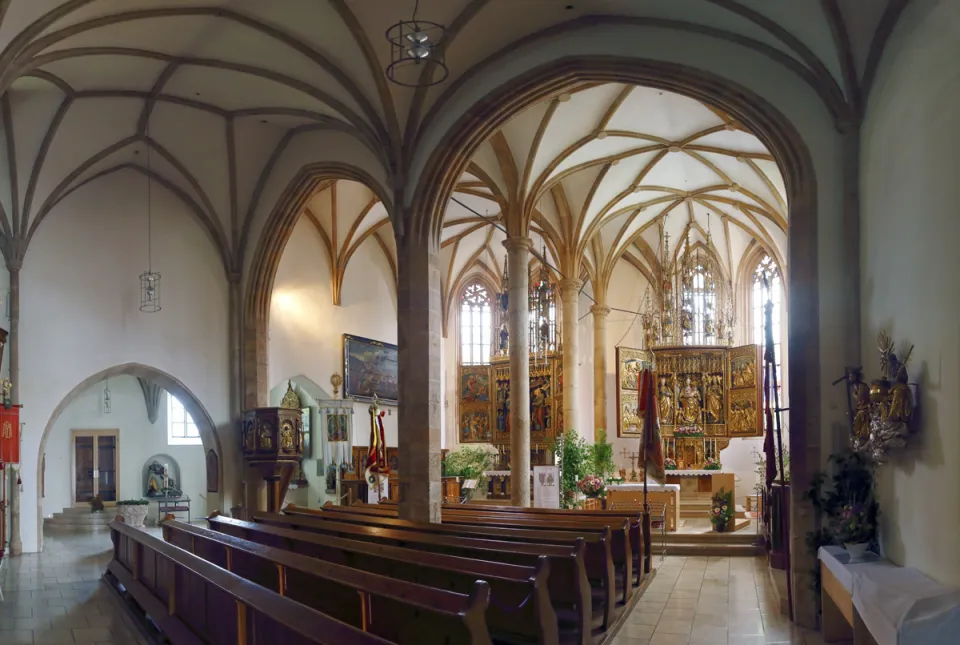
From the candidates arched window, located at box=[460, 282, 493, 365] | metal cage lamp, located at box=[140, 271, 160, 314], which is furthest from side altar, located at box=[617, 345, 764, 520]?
metal cage lamp, located at box=[140, 271, 160, 314]

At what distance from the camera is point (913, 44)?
6.96 metres

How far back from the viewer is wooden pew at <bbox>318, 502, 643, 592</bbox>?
8742 mm

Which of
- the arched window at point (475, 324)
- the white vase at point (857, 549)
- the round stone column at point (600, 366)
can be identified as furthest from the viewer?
the arched window at point (475, 324)

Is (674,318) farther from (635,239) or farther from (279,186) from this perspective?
(279,186)

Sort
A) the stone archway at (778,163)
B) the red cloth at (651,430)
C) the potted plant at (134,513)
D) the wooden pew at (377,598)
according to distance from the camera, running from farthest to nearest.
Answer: the potted plant at (134,513), the red cloth at (651,430), the stone archway at (778,163), the wooden pew at (377,598)

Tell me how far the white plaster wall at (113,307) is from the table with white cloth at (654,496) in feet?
23.3

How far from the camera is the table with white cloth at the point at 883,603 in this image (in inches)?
180

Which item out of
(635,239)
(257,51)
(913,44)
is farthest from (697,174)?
(913,44)

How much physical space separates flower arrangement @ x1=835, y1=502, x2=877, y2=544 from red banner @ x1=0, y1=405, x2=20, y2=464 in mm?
10257

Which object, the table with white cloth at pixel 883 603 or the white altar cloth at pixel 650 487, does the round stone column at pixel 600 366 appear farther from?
the table with white cloth at pixel 883 603

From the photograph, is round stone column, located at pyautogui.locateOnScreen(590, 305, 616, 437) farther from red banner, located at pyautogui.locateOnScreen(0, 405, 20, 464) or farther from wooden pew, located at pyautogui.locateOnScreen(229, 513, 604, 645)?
wooden pew, located at pyautogui.locateOnScreen(229, 513, 604, 645)

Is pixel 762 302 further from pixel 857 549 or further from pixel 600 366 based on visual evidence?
pixel 857 549

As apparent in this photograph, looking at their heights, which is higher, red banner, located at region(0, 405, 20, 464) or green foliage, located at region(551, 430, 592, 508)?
red banner, located at region(0, 405, 20, 464)

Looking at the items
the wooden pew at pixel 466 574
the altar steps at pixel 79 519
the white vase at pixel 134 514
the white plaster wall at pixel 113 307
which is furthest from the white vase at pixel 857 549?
the altar steps at pixel 79 519
